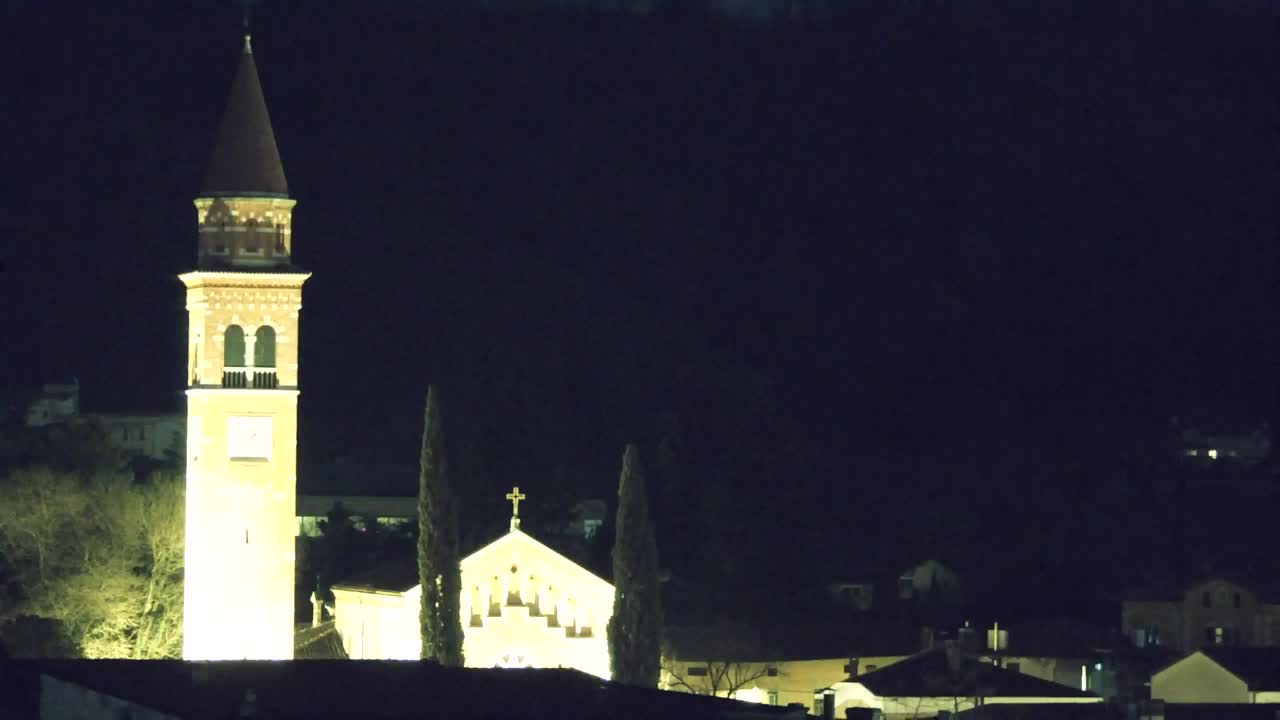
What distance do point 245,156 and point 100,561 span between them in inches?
603

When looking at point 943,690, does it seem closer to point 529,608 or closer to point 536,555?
point 529,608

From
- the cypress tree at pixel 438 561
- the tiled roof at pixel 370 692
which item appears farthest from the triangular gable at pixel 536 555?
the tiled roof at pixel 370 692

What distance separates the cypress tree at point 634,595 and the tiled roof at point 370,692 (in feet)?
87.0

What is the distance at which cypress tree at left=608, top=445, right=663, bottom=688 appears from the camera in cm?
7788

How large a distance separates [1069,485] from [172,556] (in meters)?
80.4

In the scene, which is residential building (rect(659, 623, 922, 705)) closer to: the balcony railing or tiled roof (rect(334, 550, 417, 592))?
tiled roof (rect(334, 550, 417, 592))

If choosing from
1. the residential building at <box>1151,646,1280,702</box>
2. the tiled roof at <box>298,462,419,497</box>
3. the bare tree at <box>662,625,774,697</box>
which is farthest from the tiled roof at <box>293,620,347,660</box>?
the tiled roof at <box>298,462,419,497</box>

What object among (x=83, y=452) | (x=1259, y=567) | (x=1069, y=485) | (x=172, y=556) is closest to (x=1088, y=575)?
(x=1259, y=567)

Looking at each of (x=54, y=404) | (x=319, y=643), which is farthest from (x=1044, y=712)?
(x=54, y=404)

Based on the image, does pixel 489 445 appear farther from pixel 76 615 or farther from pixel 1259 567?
pixel 76 615

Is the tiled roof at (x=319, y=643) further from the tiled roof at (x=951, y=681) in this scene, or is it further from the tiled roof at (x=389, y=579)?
the tiled roof at (x=951, y=681)

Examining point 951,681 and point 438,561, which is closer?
point 951,681

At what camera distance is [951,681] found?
75.9m

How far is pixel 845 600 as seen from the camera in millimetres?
127750
